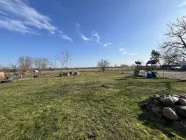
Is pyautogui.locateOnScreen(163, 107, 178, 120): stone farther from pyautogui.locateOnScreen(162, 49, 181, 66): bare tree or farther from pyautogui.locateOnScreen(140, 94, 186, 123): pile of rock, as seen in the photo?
pyautogui.locateOnScreen(162, 49, 181, 66): bare tree

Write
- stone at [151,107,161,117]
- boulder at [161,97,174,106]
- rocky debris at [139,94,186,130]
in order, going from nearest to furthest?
rocky debris at [139,94,186,130] < stone at [151,107,161,117] < boulder at [161,97,174,106]

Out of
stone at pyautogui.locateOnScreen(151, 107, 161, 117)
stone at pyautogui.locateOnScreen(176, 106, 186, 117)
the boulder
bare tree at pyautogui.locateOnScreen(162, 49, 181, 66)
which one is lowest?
stone at pyautogui.locateOnScreen(151, 107, 161, 117)

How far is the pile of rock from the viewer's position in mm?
3399

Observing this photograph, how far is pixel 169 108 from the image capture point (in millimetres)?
3604

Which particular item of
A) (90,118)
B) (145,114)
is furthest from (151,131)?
(90,118)

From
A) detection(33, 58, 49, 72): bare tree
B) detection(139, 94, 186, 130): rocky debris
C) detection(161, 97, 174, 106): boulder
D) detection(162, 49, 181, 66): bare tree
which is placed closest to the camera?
detection(139, 94, 186, 130): rocky debris

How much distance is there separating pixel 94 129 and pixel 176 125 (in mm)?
2298

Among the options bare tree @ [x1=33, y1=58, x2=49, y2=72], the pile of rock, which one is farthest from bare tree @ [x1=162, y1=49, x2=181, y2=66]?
bare tree @ [x1=33, y1=58, x2=49, y2=72]

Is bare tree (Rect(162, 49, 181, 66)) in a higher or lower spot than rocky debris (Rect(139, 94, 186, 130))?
higher

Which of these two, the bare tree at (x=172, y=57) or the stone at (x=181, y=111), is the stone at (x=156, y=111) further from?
the bare tree at (x=172, y=57)

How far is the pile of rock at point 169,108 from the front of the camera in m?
3.40

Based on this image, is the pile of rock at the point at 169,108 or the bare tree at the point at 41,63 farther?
the bare tree at the point at 41,63

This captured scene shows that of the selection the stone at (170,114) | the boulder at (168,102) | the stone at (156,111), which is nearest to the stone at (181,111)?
the stone at (170,114)

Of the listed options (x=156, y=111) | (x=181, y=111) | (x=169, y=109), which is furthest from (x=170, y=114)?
(x=156, y=111)
